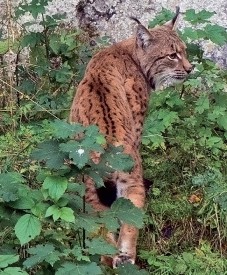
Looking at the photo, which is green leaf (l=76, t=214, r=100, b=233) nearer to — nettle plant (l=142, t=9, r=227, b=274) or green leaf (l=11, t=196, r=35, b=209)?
green leaf (l=11, t=196, r=35, b=209)

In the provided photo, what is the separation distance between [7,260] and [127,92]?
2.50m

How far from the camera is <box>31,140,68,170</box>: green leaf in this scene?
12.4 feet

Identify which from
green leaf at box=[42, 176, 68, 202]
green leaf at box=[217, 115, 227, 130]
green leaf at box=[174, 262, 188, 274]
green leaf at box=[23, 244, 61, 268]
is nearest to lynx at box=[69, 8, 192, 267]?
green leaf at box=[174, 262, 188, 274]

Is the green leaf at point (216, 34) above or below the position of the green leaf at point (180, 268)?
above

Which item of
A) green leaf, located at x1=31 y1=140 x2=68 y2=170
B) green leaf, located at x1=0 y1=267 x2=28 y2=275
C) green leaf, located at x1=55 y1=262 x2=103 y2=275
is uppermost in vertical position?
green leaf, located at x1=31 y1=140 x2=68 y2=170

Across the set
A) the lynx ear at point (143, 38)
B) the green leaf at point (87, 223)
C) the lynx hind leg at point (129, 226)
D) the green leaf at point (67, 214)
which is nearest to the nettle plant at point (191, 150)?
the lynx ear at point (143, 38)

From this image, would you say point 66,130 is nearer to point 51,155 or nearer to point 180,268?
point 51,155

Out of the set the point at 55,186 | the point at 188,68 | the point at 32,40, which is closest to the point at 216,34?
the point at 188,68

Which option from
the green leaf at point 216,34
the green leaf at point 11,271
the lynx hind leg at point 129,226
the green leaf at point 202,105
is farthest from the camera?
the green leaf at point 202,105

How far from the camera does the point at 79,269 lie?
3.75 meters

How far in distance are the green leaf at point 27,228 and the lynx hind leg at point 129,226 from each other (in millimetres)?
1334

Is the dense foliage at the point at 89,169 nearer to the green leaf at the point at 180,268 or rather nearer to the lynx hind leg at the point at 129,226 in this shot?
the green leaf at the point at 180,268

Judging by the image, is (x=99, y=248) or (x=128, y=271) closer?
(x=99, y=248)

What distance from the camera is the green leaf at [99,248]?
389 cm
